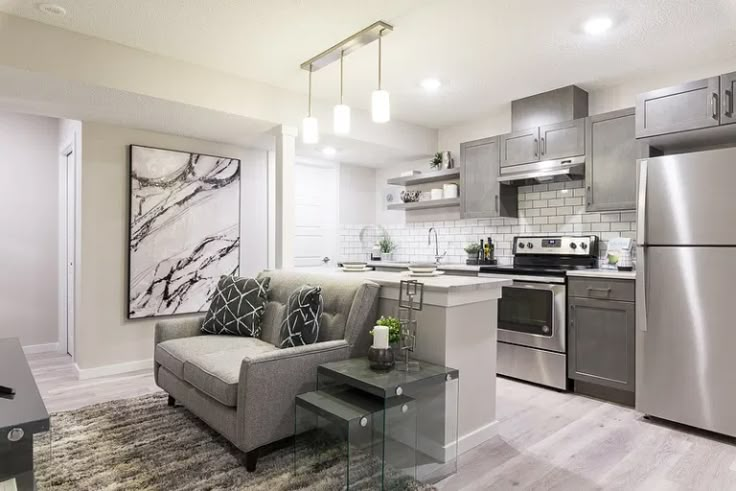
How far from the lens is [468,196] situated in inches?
188

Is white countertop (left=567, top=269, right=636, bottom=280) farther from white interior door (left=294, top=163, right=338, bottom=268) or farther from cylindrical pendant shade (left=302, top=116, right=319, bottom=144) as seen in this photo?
white interior door (left=294, top=163, right=338, bottom=268)

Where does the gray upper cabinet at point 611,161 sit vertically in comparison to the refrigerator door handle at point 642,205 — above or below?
above

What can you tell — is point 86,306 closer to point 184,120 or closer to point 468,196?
point 184,120

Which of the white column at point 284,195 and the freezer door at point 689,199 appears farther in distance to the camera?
the white column at point 284,195

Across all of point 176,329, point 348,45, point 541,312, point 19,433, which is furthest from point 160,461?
point 541,312

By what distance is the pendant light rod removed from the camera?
9.74ft

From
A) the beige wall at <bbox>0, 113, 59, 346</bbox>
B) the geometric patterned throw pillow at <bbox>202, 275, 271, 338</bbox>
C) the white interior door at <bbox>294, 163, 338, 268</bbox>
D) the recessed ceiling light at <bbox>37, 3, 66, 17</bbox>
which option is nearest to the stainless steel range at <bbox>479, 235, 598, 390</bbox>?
the geometric patterned throw pillow at <bbox>202, 275, 271, 338</bbox>

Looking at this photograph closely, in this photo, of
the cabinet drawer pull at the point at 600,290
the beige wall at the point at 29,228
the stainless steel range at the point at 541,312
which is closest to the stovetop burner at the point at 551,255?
the stainless steel range at the point at 541,312

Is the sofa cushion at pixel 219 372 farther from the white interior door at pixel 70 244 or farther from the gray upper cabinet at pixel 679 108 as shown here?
the gray upper cabinet at pixel 679 108

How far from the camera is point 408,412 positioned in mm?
2135

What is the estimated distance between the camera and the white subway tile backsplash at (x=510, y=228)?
4.08 m

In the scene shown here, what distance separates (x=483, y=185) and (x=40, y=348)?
5.04 meters

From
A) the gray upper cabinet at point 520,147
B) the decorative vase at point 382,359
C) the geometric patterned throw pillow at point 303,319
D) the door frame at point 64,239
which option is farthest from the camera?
the door frame at point 64,239

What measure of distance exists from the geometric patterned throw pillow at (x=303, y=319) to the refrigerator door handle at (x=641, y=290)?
7.04 ft
